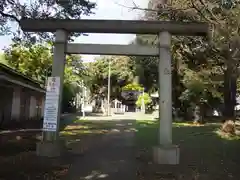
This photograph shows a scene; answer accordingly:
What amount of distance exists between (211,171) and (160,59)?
3563mm

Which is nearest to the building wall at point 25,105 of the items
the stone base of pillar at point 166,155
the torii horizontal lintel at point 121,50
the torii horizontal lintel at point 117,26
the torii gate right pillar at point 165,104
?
the torii horizontal lintel at point 117,26

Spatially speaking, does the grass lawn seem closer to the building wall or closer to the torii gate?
the torii gate

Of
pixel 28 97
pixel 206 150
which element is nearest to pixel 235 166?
pixel 206 150

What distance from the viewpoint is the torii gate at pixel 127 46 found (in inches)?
411

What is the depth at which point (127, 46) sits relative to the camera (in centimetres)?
1076

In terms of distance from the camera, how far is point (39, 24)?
1068 centimetres

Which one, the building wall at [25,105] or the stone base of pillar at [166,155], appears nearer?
the stone base of pillar at [166,155]

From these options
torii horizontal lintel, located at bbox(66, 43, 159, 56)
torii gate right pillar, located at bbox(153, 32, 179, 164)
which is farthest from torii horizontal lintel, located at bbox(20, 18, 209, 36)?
torii horizontal lintel, located at bbox(66, 43, 159, 56)

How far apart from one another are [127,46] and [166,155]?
11.2 feet

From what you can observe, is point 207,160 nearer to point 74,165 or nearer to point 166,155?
point 166,155

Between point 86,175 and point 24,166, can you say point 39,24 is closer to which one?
point 24,166

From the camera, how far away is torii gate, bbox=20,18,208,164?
10.4 m

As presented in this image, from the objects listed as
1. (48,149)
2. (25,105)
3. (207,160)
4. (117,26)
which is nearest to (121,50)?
(117,26)

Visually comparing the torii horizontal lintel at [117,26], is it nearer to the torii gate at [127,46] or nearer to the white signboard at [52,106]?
the torii gate at [127,46]
